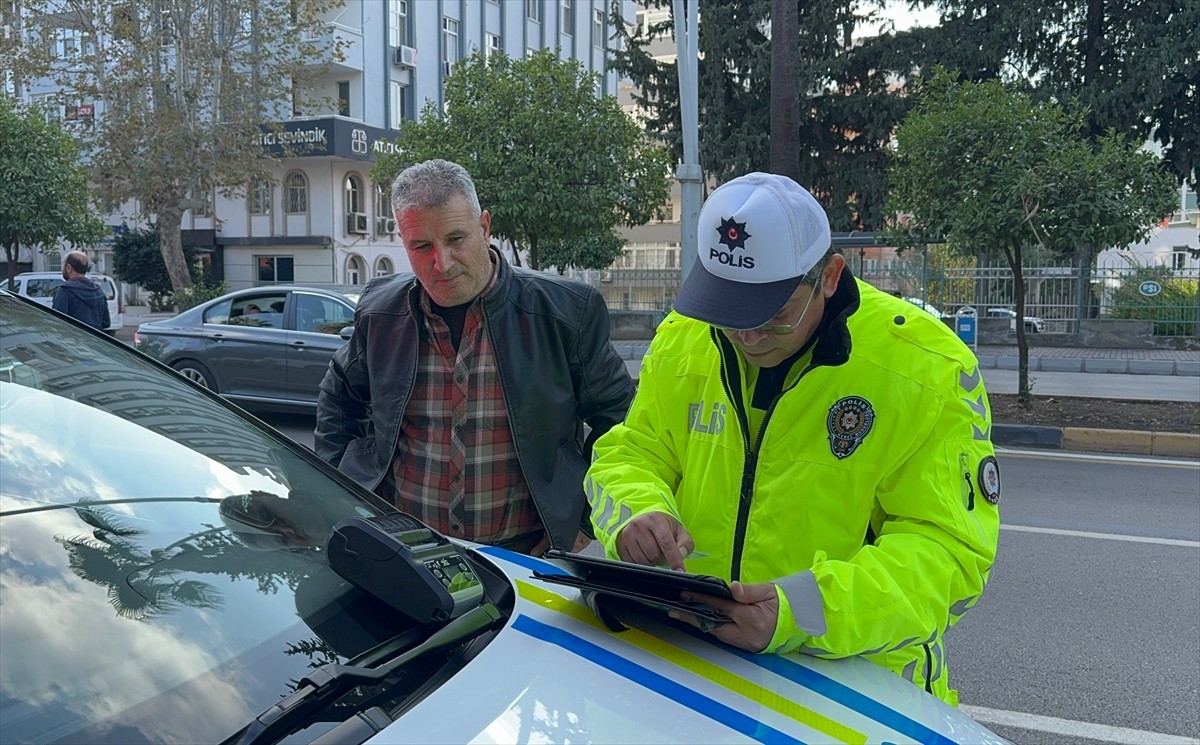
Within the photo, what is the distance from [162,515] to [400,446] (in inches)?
41.7

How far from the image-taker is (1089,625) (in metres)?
4.52

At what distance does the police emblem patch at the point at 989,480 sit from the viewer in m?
1.58

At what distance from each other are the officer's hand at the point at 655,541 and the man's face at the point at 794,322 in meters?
0.33

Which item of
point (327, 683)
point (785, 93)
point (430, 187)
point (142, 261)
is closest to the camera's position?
point (327, 683)

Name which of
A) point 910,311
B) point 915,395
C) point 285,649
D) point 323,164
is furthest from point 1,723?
point 323,164

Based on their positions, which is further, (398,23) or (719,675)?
(398,23)

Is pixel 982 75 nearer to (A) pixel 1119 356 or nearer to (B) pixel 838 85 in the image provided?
(B) pixel 838 85

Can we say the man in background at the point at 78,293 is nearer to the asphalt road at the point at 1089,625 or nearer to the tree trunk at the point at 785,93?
the tree trunk at the point at 785,93

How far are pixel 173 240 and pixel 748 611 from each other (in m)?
27.4

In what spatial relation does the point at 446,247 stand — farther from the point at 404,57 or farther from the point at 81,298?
the point at 404,57

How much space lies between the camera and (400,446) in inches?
100

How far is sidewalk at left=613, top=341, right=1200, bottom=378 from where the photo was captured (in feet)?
51.0

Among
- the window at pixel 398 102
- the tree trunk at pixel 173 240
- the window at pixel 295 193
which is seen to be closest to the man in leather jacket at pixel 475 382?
the tree trunk at pixel 173 240

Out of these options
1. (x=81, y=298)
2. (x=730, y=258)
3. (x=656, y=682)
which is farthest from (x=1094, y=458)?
(x=81, y=298)
